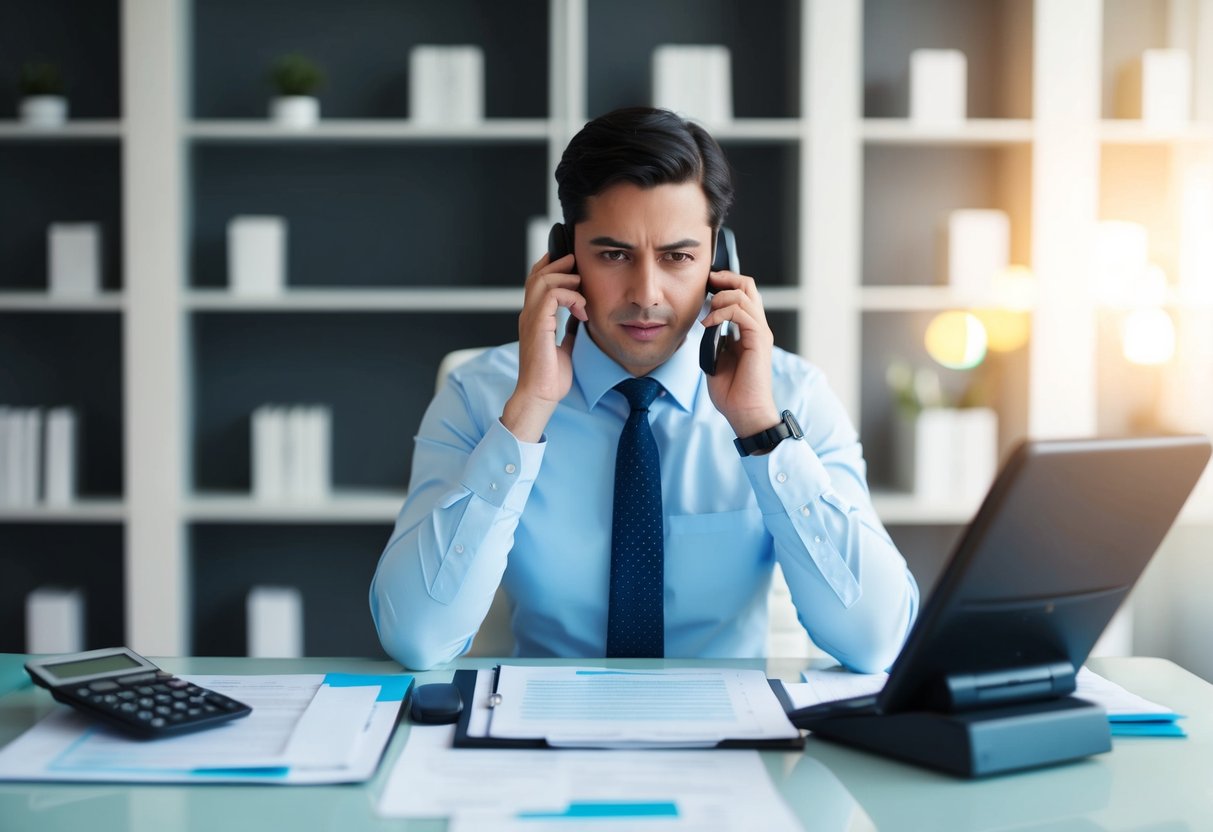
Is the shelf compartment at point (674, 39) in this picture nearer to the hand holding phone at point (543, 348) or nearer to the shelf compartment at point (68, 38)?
the shelf compartment at point (68, 38)

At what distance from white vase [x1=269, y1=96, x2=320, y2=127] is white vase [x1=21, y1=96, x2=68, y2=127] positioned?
0.56 m

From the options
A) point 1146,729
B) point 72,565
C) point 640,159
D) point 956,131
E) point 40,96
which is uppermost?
point 40,96

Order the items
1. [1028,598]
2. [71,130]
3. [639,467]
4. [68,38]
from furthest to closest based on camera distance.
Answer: [68,38] → [71,130] → [639,467] → [1028,598]

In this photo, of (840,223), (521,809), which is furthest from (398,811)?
(840,223)

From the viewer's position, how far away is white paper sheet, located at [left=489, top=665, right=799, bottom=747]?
1.01m

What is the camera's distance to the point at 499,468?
146 centimetres

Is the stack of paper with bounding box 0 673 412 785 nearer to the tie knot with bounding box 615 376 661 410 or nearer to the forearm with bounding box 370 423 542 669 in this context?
the forearm with bounding box 370 423 542 669

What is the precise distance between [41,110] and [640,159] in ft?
6.72

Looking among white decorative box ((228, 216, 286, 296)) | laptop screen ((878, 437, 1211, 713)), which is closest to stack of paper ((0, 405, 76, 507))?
white decorative box ((228, 216, 286, 296))

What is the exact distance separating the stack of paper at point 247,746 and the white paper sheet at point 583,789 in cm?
6

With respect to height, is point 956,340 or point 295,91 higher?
point 295,91

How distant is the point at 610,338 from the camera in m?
1.60

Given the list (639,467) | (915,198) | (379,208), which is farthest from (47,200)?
(915,198)

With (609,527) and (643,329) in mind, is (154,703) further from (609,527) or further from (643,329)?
(643,329)
